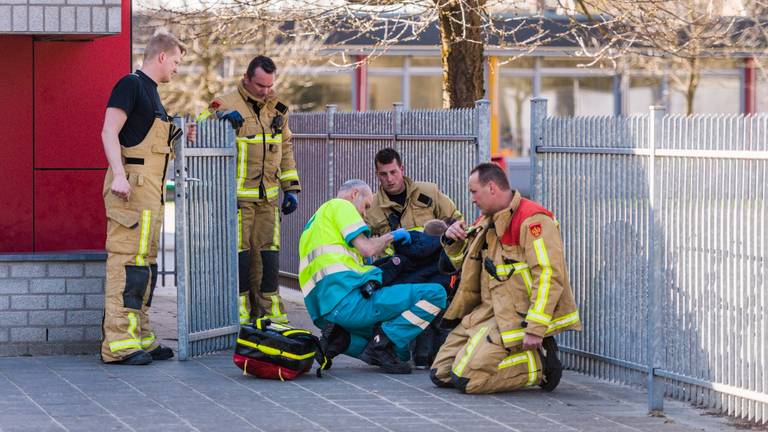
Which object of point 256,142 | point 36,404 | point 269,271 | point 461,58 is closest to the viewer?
point 36,404

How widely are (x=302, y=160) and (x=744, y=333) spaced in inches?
288

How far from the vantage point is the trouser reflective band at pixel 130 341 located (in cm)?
874

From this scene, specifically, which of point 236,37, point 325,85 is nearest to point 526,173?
point 325,85

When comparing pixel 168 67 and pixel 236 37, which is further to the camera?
pixel 236 37

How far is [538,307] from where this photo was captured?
25.2 ft

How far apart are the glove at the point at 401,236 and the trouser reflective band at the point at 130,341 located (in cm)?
175

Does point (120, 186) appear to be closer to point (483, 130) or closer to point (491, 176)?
point (491, 176)

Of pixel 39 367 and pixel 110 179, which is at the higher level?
pixel 110 179

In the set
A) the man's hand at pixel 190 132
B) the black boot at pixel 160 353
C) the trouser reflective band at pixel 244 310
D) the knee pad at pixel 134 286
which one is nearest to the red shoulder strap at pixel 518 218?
the man's hand at pixel 190 132

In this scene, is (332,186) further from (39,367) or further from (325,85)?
(325,85)

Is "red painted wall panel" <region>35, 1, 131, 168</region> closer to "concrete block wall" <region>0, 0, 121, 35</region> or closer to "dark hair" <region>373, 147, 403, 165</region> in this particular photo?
"concrete block wall" <region>0, 0, 121, 35</region>

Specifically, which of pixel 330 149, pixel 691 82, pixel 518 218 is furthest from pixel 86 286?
pixel 691 82

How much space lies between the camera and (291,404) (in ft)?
24.5

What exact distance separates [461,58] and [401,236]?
487 cm
